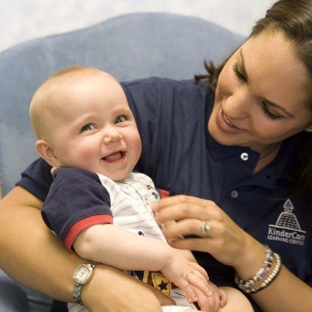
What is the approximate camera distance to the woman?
4.00 ft

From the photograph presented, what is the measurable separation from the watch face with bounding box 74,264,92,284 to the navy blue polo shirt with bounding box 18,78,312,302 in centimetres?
34

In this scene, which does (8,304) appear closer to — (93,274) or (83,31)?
(93,274)

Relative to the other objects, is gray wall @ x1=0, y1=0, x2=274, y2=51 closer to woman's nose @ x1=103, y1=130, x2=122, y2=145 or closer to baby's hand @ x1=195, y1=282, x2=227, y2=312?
woman's nose @ x1=103, y1=130, x2=122, y2=145

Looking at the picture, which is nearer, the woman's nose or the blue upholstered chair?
the woman's nose

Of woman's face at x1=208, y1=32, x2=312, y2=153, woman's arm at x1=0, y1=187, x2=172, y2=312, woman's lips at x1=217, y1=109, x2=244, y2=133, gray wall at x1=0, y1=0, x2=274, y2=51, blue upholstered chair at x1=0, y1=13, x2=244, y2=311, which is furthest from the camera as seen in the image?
gray wall at x1=0, y1=0, x2=274, y2=51

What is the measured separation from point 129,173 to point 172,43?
667 millimetres

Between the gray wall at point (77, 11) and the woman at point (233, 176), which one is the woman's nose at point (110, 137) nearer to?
the woman at point (233, 176)

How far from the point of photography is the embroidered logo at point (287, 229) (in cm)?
142

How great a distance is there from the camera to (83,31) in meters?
1.77

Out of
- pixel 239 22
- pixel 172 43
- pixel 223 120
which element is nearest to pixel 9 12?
pixel 172 43

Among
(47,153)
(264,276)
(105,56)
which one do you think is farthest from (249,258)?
(105,56)

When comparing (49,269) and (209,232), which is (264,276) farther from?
(49,269)

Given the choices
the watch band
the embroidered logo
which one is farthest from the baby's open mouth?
the embroidered logo

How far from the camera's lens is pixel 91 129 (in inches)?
48.1
